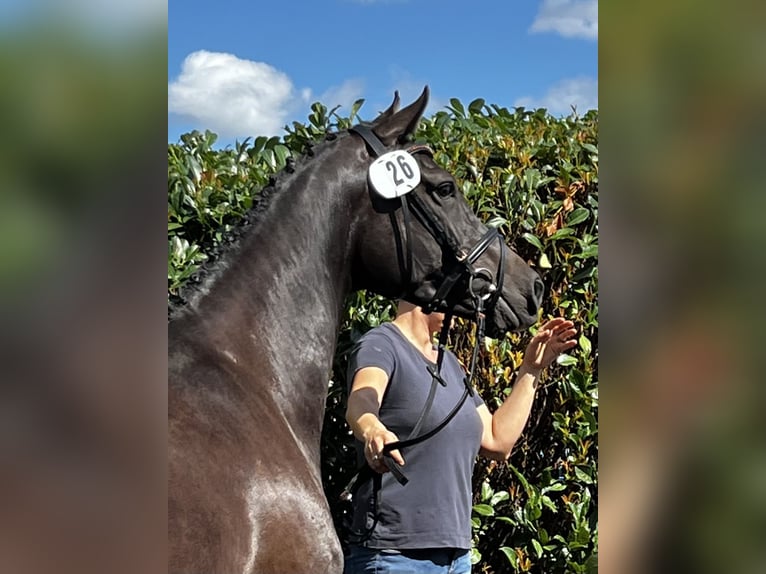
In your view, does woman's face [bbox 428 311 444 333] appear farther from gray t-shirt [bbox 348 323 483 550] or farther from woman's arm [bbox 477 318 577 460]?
woman's arm [bbox 477 318 577 460]

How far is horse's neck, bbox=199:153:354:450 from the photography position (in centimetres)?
264

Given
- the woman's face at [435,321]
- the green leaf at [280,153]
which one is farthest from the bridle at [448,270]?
the green leaf at [280,153]

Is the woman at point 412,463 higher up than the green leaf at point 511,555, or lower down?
higher up

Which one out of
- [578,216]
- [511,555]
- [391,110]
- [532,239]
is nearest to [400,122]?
[391,110]

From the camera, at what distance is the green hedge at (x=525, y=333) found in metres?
4.31

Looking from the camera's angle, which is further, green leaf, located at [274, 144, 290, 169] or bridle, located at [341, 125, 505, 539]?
green leaf, located at [274, 144, 290, 169]

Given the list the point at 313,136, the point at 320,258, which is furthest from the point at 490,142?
the point at 320,258

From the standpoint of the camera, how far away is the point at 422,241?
9.91 ft
